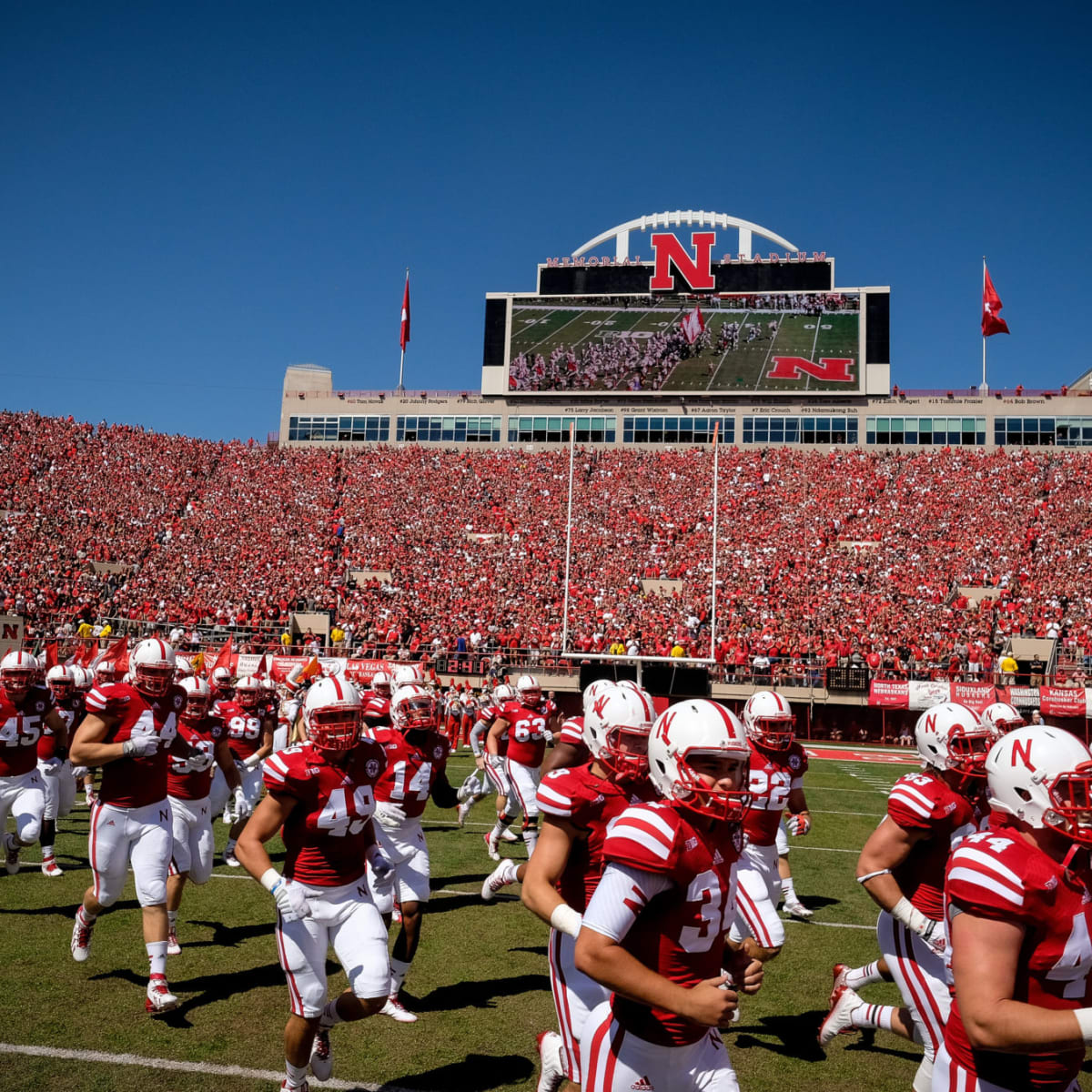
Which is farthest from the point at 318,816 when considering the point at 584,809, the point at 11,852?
the point at 11,852

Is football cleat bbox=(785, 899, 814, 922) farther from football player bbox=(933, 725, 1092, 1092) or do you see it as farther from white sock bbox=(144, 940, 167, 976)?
football player bbox=(933, 725, 1092, 1092)

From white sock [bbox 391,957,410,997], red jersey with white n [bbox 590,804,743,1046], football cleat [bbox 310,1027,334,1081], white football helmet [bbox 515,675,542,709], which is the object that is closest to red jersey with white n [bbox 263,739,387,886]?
football cleat [bbox 310,1027,334,1081]

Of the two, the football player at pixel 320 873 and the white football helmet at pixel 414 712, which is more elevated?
the white football helmet at pixel 414 712

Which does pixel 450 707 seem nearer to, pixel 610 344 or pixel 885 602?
pixel 885 602

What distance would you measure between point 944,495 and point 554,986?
37.8 meters

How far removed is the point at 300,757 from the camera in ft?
16.7

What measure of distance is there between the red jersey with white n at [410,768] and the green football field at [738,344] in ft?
133

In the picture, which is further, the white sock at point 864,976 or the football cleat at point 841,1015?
the white sock at point 864,976

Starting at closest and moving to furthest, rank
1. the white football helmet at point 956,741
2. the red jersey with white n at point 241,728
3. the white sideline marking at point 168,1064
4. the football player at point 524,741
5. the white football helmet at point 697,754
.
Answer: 1. the white football helmet at point 697,754
2. the white football helmet at point 956,741
3. the white sideline marking at point 168,1064
4. the football player at point 524,741
5. the red jersey with white n at point 241,728

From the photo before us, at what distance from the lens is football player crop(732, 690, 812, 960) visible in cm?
657

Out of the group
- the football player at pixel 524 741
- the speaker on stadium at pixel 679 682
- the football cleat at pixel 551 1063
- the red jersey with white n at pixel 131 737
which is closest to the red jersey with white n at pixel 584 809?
the football cleat at pixel 551 1063

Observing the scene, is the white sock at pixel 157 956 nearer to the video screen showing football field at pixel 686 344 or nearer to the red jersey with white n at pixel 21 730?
the red jersey with white n at pixel 21 730

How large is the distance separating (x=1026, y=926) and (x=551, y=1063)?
8.81 ft

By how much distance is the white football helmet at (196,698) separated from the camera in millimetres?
8531
